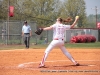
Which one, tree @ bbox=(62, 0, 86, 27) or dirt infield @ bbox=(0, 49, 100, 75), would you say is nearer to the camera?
dirt infield @ bbox=(0, 49, 100, 75)

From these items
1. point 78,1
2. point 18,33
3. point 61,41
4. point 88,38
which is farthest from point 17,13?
point 61,41

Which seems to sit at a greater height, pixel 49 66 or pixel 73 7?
pixel 73 7

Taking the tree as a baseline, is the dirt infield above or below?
below

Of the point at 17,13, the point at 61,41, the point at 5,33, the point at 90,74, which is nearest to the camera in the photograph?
the point at 90,74

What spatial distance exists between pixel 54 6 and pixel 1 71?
1979 inches

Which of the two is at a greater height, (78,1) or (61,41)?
(78,1)

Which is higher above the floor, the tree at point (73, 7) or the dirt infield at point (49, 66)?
the tree at point (73, 7)

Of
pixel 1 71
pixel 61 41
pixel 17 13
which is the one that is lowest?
pixel 1 71

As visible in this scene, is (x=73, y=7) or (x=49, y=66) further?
(x=73, y=7)

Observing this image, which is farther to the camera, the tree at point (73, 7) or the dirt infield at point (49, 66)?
the tree at point (73, 7)

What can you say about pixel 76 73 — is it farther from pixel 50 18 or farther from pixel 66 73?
pixel 50 18

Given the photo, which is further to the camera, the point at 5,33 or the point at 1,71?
the point at 5,33

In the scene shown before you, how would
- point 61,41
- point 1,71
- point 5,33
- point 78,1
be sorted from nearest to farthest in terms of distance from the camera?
1. point 1,71
2. point 61,41
3. point 5,33
4. point 78,1

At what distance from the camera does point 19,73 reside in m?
Answer: 9.18
